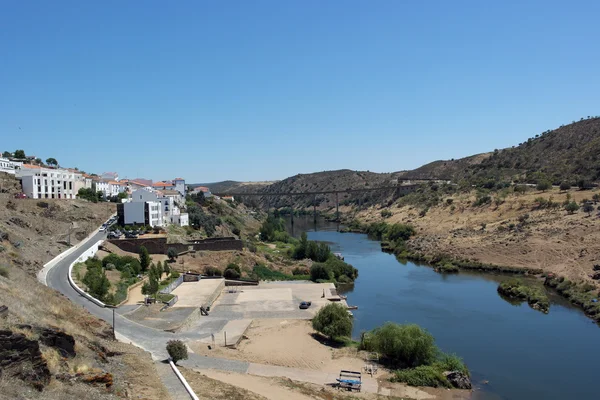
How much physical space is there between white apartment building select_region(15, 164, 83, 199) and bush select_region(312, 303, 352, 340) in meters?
32.6

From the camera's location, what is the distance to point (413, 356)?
893 inches

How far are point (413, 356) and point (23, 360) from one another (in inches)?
653

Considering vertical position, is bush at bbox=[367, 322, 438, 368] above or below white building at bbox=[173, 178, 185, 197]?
below

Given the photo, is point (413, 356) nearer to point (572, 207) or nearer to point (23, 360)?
point (23, 360)

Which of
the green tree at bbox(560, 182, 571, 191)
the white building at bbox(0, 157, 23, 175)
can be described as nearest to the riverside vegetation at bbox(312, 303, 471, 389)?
the white building at bbox(0, 157, 23, 175)

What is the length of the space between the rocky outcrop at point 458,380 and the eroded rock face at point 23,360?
15.8 m

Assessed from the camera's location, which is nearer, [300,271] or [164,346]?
[164,346]

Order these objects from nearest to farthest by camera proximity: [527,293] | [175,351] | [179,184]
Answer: [175,351]
[527,293]
[179,184]

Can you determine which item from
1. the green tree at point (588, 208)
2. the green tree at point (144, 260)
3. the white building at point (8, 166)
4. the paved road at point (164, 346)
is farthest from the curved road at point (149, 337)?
the green tree at point (588, 208)

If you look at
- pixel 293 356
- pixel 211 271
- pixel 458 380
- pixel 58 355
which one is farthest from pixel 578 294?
pixel 58 355

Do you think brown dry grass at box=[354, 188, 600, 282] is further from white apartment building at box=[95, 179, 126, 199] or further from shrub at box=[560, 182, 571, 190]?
white apartment building at box=[95, 179, 126, 199]

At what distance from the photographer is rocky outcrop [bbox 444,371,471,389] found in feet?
68.2

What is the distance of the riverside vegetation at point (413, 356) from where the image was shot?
21.0 metres

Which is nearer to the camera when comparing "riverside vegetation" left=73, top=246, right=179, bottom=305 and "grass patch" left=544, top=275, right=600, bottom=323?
"riverside vegetation" left=73, top=246, right=179, bottom=305
